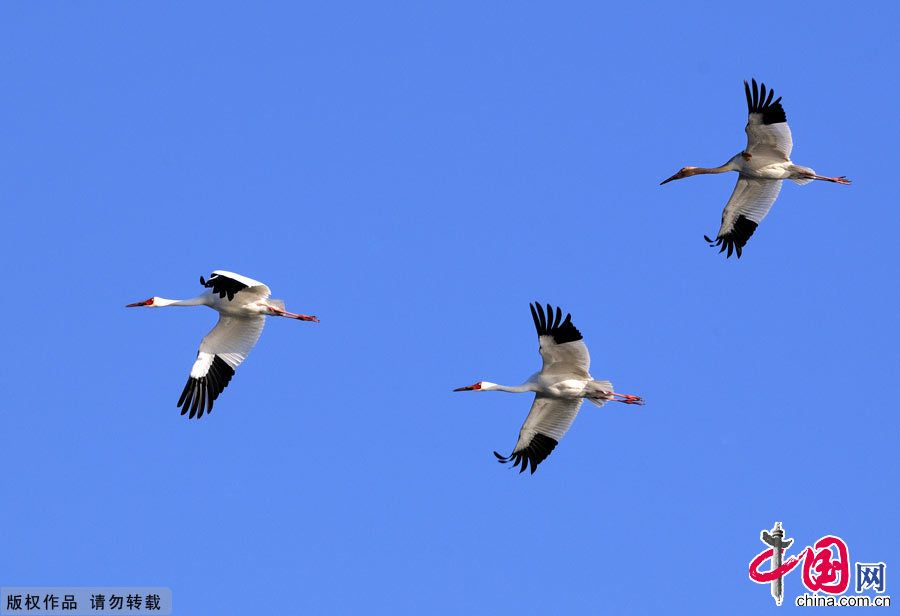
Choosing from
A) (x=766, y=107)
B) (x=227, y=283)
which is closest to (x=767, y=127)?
(x=766, y=107)

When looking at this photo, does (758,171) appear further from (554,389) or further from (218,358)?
(218,358)

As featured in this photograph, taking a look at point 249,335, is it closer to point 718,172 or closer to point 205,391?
point 205,391

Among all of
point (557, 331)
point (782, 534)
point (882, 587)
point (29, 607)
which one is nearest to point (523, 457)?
point (557, 331)

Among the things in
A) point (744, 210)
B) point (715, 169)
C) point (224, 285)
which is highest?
point (715, 169)

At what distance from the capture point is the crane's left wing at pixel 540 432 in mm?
24156

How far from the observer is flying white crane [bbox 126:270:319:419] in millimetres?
24891

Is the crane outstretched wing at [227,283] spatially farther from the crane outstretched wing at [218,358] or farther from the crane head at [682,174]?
the crane head at [682,174]

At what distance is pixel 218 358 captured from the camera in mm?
25688

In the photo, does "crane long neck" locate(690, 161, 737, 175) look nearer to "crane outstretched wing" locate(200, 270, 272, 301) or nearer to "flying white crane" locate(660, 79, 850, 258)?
"flying white crane" locate(660, 79, 850, 258)

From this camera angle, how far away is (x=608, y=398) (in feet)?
77.2

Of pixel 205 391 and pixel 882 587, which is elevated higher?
pixel 205 391

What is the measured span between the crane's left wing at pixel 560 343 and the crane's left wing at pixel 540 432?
1.08m

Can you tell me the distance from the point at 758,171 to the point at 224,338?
10.5m

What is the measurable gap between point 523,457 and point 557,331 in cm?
280
